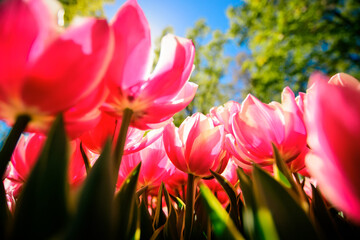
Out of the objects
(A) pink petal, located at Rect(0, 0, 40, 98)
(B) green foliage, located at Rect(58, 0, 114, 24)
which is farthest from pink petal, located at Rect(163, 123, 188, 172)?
(B) green foliage, located at Rect(58, 0, 114, 24)

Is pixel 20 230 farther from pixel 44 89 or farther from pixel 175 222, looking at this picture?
pixel 175 222

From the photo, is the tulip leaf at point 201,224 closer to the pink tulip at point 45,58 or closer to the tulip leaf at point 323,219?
the tulip leaf at point 323,219

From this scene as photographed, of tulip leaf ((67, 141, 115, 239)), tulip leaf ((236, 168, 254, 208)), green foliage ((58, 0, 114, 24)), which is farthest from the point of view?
green foliage ((58, 0, 114, 24))

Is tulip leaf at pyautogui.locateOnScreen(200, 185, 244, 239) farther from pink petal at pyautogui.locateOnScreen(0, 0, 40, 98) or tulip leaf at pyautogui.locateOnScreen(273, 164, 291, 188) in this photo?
pink petal at pyautogui.locateOnScreen(0, 0, 40, 98)

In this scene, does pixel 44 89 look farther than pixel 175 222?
No

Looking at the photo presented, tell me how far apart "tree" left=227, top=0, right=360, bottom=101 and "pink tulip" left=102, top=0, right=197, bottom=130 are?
25.6 ft

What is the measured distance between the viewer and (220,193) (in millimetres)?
725

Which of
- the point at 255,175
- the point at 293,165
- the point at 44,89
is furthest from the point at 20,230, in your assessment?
the point at 293,165

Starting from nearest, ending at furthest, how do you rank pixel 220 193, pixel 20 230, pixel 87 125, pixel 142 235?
pixel 20 230, pixel 87 125, pixel 142 235, pixel 220 193

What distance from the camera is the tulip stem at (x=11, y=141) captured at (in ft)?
0.86

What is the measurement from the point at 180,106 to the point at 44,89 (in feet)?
0.65

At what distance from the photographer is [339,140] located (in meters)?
0.21

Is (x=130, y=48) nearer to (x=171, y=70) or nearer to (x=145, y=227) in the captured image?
(x=171, y=70)

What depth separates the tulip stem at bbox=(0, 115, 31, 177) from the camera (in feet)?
0.86
